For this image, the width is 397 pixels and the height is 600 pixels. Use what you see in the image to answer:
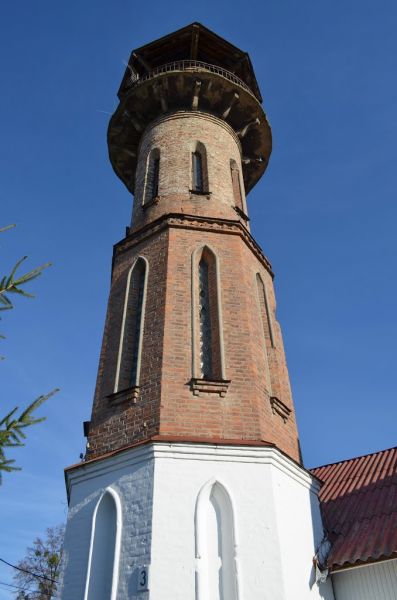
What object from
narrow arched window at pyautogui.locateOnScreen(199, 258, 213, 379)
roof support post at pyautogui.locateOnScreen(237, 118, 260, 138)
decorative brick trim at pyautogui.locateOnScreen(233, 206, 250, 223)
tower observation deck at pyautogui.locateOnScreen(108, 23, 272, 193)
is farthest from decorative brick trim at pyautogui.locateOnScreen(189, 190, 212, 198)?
roof support post at pyautogui.locateOnScreen(237, 118, 260, 138)

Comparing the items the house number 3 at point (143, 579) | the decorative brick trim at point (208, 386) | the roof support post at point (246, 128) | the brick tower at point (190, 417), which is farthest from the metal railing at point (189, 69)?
the house number 3 at point (143, 579)

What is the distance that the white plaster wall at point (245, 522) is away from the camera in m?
7.07

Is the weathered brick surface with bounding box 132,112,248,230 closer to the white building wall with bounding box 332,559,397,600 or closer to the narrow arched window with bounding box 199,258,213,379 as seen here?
the narrow arched window with bounding box 199,258,213,379

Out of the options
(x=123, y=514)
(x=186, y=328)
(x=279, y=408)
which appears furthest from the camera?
(x=186, y=328)

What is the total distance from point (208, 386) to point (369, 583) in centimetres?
385

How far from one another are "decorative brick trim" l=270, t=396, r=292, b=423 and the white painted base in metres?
1.00

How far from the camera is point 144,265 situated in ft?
37.7

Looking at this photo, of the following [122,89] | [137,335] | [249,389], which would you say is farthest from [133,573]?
[122,89]

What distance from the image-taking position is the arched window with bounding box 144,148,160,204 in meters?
13.6

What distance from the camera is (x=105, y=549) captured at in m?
7.81

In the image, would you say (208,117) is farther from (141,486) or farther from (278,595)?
(278,595)

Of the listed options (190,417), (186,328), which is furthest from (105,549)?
(186,328)

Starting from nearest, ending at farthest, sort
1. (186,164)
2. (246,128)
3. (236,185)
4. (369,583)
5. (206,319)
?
1. (369,583)
2. (206,319)
3. (186,164)
4. (236,185)
5. (246,128)

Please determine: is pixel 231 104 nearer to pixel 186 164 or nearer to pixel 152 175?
pixel 186 164
